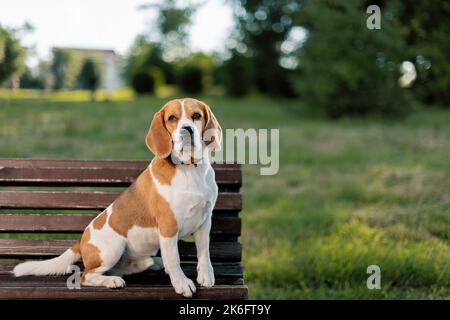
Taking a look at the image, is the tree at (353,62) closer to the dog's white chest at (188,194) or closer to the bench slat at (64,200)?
the bench slat at (64,200)

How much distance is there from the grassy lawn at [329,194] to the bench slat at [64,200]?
1240 millimetres

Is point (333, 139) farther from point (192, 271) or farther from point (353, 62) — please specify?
point (192, 271)

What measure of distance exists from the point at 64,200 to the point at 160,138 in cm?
95

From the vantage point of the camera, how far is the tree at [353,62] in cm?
1384

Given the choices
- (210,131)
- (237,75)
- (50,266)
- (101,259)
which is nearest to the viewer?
(210,131)

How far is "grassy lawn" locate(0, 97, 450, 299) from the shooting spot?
4340mm

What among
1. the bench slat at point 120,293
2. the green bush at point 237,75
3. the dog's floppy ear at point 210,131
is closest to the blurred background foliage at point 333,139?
the bench slat at point 120,293

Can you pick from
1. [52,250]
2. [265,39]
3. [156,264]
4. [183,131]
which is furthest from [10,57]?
[265,39]

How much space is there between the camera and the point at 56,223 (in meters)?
3.08

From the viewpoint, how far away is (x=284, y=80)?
82.4 feet

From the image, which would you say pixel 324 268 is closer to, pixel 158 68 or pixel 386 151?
pixel 386 151

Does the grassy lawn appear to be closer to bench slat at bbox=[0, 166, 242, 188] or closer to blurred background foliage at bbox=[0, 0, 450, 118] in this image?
blurred background foliage at bbox=[0, 0, 450, 118]
